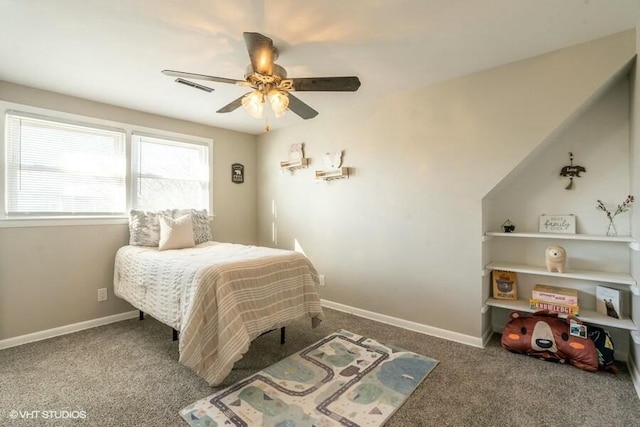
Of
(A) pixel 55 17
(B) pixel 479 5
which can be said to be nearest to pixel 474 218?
(B) pixel 479 5

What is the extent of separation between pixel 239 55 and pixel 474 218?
232cm

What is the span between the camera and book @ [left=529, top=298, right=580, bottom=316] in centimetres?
234

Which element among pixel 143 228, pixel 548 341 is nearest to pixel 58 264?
pixel 143 228

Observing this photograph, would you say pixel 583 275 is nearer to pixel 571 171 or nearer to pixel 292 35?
pixel 571 171

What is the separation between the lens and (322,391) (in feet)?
6.45

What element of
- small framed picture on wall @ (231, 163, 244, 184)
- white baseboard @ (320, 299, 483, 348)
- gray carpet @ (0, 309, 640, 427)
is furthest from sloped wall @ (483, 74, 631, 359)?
small framed picture on wall @ (231, 163, 244, 184)

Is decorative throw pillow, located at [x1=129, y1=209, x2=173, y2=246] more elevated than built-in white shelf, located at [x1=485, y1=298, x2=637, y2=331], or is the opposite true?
decorative throw pillow, located at [x1=129, y1=209, x2=173, y2=246]

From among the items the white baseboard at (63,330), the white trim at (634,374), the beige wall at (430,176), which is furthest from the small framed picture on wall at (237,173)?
the white trim at (634,374)

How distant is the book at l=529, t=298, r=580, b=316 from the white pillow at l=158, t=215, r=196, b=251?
3.32 meters

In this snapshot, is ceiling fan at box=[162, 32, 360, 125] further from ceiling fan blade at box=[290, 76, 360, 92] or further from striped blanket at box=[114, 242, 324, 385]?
striped blanket at box=[114, 242, 324, 385]

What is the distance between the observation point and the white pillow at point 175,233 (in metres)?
3.12

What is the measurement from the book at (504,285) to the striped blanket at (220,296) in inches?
65.1

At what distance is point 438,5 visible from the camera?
1.71m

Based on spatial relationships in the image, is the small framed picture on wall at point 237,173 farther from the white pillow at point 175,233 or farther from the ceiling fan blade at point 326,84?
the ceiling fan blade at point 326,84
